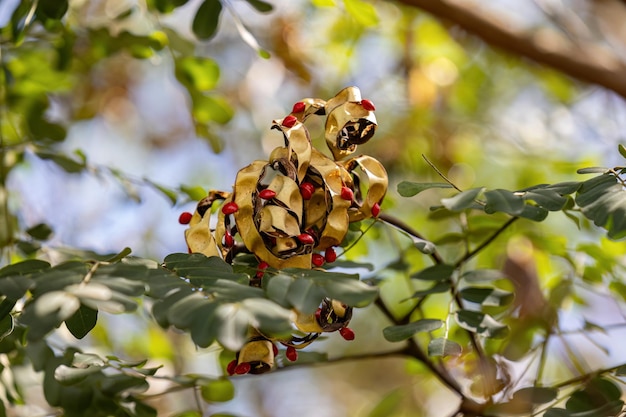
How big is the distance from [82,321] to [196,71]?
525 mm

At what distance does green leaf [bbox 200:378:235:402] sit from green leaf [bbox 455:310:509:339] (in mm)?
270

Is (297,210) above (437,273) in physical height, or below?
above

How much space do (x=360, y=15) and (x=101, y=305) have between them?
0.74 metres

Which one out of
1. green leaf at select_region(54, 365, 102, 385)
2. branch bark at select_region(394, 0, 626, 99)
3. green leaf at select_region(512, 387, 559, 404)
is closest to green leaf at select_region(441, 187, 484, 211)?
green leaf at select_region(512, 387, 559, 404)

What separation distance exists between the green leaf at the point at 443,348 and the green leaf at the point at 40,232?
0.49m

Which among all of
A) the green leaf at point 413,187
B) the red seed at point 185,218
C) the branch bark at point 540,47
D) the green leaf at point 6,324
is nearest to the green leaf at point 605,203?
the green leaf at point 413,187

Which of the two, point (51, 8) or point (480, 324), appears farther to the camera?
point (51, 8)

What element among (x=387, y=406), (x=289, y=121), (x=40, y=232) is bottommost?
(x=387, y=406)

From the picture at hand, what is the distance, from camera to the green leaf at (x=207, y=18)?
1021 millimetres

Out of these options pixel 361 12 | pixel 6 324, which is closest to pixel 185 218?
pixel 6 324

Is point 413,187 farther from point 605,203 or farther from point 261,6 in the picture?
point 261,6

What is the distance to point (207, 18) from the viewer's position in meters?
1.03

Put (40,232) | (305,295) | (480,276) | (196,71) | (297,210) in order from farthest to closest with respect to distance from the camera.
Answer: (196,71), (40,232), (480,276), (297,210), (305,295)

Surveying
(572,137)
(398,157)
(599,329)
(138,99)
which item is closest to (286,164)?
(599,329)
